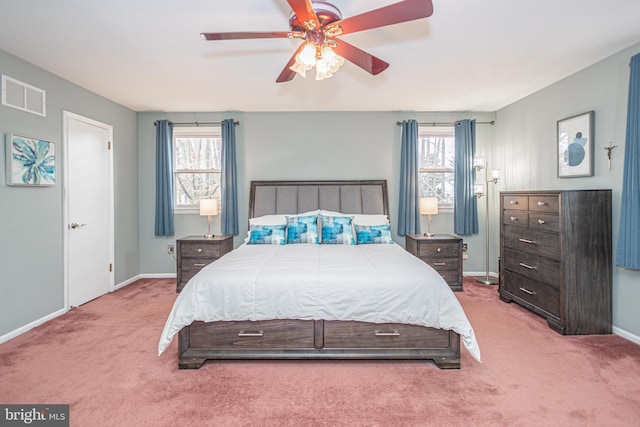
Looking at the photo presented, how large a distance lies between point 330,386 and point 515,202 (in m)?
2.98

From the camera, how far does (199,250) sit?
4.28 m

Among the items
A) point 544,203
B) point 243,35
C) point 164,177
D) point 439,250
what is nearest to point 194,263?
A: point 164,177

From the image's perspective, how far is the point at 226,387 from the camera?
7.07ft

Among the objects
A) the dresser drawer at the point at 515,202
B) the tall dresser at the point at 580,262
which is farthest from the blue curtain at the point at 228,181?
the tall dresser at the point at 580,262

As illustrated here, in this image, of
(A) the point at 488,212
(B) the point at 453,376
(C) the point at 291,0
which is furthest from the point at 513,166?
(C) the point at 291,0

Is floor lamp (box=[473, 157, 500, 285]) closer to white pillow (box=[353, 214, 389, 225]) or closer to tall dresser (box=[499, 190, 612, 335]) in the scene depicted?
tall dresser (box=[499, 190, 612, 335])

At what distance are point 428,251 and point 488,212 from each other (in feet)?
4.42

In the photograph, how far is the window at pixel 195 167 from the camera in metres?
5.01

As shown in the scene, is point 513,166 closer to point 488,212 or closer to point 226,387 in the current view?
point 488,212

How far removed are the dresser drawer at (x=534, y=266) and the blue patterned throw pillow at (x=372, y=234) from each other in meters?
1.41

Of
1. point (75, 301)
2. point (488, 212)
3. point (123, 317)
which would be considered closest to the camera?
point (123, 317)

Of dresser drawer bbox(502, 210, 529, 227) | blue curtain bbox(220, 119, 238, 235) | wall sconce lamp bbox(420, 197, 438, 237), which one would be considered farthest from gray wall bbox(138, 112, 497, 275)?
dresser drawer bbox(502, 210, 529, 227)

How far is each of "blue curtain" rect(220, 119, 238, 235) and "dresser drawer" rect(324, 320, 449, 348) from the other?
2850 millimetres

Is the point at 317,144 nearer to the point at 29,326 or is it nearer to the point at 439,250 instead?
the point at 439,250
